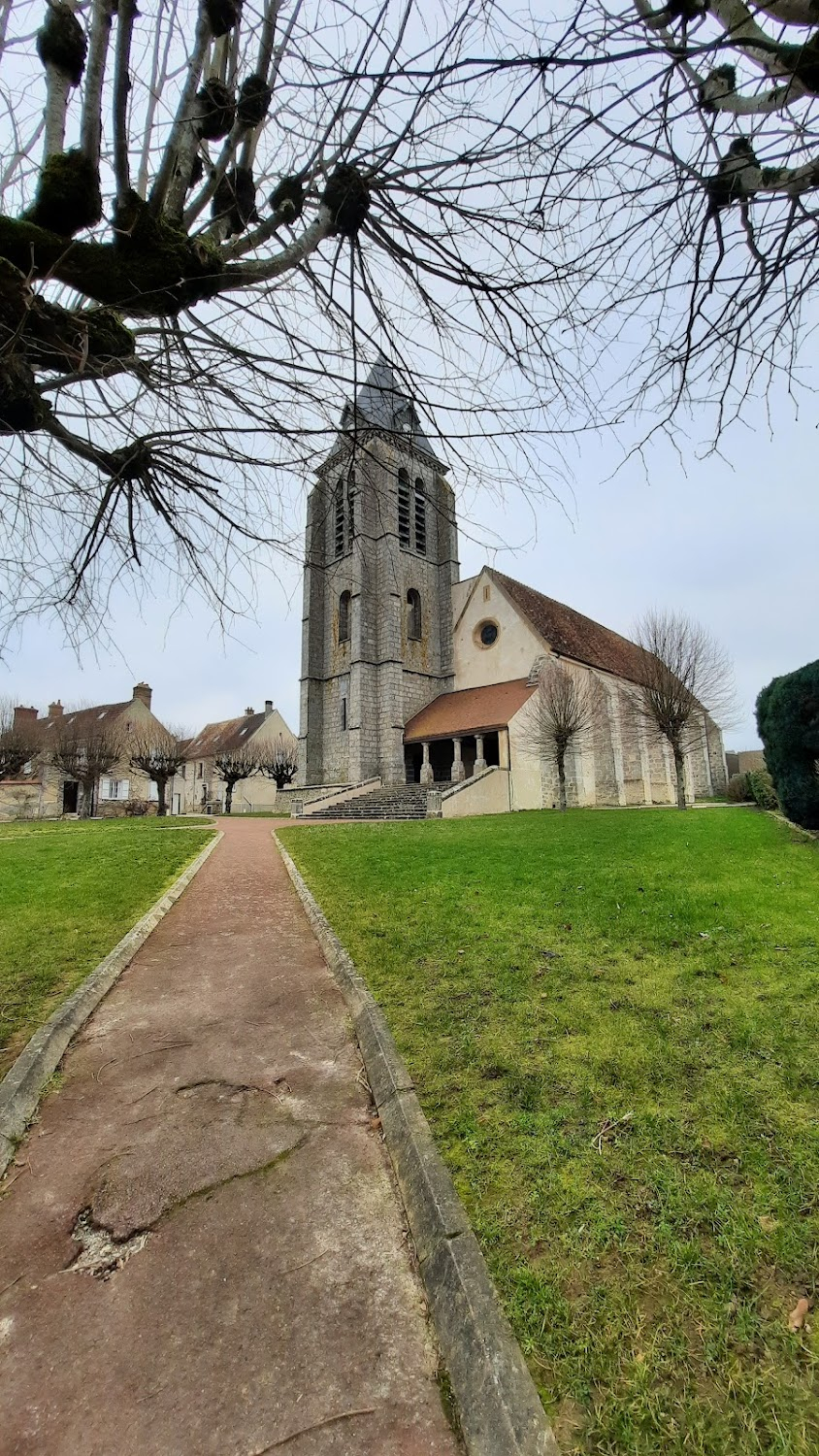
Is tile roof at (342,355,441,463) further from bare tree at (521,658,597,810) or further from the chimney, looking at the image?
the chimney

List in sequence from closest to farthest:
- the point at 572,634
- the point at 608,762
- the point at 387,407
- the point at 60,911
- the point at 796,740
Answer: the point at 387,407
the point at 60,911
the point at 796,740
the point at 608,762
the point at 572,634

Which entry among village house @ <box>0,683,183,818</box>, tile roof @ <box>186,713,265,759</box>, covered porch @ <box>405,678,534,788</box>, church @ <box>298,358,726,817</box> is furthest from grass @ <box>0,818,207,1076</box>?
tile roof @ <box>186,713,265,759</box>

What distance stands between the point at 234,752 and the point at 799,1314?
42539 millimetres

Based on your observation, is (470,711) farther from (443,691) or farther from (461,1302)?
(461,1302)

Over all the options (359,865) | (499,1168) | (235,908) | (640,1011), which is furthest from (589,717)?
(499,1168)

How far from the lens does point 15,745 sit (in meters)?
32.0

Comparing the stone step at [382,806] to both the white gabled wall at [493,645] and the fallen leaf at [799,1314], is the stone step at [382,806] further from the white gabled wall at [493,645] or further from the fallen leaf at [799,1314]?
the fallen leaf at [799,1314]

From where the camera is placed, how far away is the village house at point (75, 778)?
36.1 metres

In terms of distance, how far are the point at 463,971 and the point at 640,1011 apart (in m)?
1.33

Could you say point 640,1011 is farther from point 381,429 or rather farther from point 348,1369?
point 381,429

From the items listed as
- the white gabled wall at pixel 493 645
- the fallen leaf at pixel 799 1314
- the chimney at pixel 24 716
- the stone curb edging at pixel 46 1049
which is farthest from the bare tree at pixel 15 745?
the fallen leaf at pixel 799 1314

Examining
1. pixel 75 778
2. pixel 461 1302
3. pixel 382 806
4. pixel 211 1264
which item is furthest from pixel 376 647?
pixel 461 1302

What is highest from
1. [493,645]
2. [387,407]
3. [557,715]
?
[493,645]

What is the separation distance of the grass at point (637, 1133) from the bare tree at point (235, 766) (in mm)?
30610
